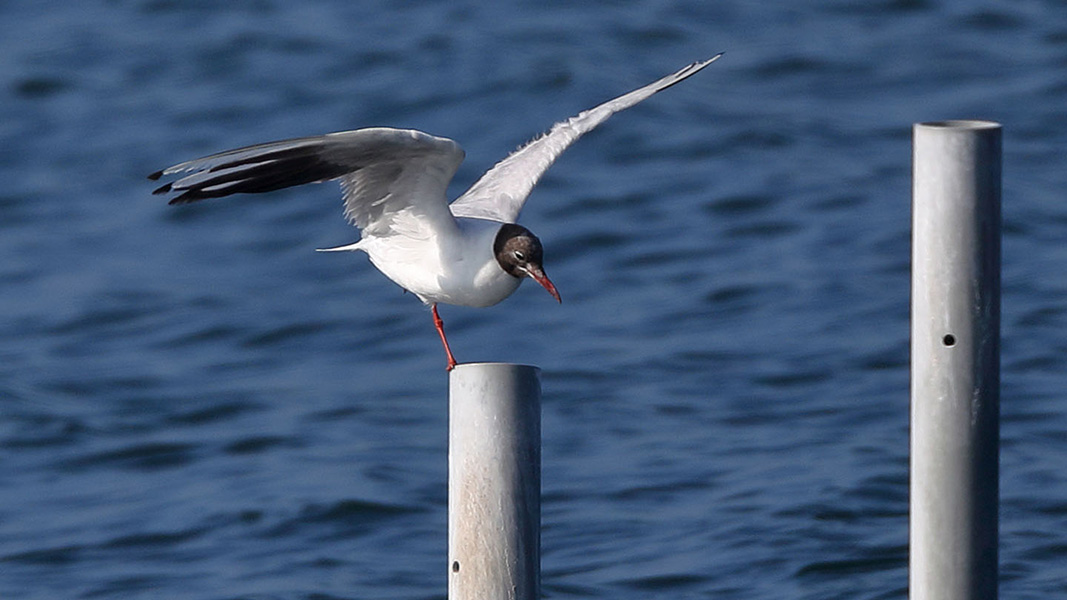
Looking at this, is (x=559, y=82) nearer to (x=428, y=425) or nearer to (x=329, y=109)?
(x=329, y=109)

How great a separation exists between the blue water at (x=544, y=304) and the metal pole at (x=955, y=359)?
8.83 ft

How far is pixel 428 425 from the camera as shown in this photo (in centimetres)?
1016

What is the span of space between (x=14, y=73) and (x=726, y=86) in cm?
670

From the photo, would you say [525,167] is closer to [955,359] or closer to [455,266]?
[455,266]

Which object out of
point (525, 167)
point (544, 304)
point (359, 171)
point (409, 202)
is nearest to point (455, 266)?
point (409, 202)

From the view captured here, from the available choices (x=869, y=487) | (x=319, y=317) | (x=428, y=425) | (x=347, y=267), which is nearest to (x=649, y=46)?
(x=347, y=267)

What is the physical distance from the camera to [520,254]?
5.90 meters

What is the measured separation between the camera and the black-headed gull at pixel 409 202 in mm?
5746

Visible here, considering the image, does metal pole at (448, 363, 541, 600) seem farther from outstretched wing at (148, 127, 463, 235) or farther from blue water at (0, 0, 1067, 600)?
blue water at (0, 0, 1067, 600)

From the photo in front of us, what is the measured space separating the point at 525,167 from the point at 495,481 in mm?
2436

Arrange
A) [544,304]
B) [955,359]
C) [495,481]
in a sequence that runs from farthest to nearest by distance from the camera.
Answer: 1. [544,304]
2. [955,359]
3. [495,481]

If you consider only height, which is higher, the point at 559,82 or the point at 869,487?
the point at 559,82

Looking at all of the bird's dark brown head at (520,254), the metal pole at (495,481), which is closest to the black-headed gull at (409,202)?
the bird's dark brown head at (520,254)

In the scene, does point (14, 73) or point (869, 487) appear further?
point (14, 73)
